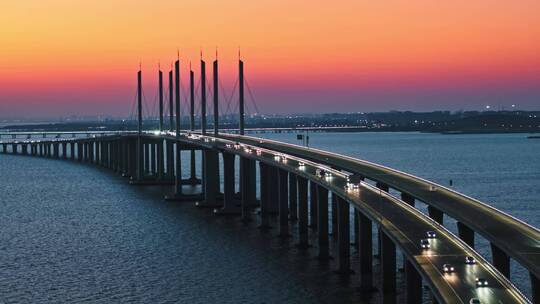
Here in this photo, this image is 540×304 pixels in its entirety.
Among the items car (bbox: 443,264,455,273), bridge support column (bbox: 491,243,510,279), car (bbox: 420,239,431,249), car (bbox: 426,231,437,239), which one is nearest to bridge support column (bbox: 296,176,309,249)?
bridge support column (bbox: 491,243,510,279)

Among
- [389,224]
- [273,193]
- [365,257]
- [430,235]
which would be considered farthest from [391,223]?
[273,193]

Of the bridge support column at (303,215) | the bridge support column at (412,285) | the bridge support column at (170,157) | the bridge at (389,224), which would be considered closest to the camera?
the bridge at (389,224)

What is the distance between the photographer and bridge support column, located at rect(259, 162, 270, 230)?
188ft

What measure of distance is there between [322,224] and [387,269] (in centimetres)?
1189

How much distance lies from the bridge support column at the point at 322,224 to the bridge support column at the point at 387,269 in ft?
35.1

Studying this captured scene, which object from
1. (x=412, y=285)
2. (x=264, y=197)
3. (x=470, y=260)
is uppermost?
(x=470, y=260)

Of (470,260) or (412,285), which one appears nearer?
(470,260)

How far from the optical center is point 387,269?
33.7m

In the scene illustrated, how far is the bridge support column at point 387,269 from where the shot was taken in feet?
109

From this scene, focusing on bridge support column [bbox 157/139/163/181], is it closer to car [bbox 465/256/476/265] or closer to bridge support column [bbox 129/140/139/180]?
bridge support column [bbox 129/140/139/180]

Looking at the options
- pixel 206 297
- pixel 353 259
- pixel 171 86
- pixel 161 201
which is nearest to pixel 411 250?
pixel 206 297

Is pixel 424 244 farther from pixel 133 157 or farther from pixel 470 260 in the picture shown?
pixel 133 157

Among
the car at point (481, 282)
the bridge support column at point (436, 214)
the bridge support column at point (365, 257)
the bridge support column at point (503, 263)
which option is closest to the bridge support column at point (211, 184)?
the bridge support column at point (436, 214)

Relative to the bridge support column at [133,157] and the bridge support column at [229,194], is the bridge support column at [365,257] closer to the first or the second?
the bridge support column at [229,194]
